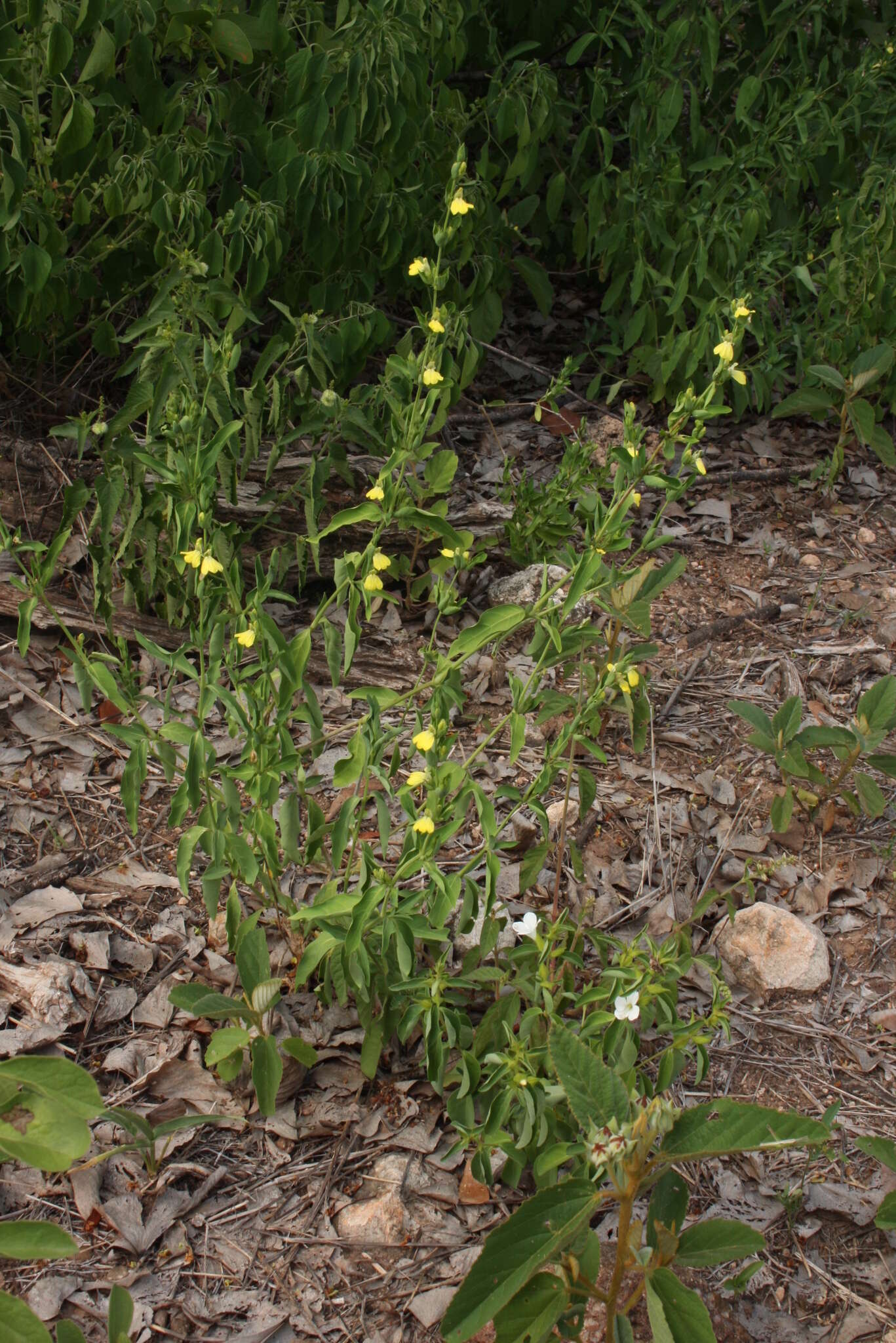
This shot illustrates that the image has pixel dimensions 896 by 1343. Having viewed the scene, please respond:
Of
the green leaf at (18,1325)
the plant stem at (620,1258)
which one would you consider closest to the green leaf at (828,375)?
the plant stem at (620,1258)

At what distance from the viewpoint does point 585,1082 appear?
1612 mm

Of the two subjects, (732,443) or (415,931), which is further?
(732,443)

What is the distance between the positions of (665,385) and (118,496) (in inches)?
84.4

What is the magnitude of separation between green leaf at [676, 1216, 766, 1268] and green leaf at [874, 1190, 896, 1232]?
293 mm

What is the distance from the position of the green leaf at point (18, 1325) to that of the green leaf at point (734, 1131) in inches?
32.3

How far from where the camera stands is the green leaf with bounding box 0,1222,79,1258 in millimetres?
1300

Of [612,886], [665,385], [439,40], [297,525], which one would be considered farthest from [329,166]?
[612,886]

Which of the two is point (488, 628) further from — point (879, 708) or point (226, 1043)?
point (879, 708)

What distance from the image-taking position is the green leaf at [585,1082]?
1.60 m

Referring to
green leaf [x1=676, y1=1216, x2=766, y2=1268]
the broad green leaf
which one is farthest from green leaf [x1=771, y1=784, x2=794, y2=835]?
the broad green leaf

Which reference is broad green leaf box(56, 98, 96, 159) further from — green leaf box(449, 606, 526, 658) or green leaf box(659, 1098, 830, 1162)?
green leaf box(659, 1098, 830, 1162)

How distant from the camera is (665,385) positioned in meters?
4.05

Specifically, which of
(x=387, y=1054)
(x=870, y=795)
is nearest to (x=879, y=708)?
(x=870, y=795)

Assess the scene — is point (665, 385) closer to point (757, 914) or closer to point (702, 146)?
point (702, 146)
